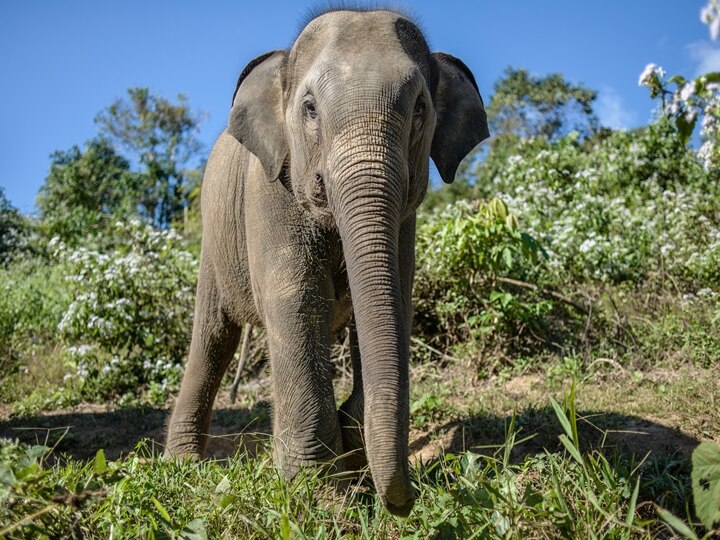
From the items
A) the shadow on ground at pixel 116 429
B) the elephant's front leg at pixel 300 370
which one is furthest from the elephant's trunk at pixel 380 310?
the shadow on ground at pixel 116 429

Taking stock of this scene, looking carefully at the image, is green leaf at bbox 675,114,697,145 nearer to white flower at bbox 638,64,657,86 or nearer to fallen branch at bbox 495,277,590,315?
white flower at bbox 638,64,657,86

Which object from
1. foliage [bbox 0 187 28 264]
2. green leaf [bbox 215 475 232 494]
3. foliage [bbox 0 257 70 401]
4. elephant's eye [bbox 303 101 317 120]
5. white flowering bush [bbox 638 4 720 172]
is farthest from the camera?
foliage [bbox 0 187 28 264]

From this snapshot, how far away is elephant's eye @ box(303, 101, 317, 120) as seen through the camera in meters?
3.57

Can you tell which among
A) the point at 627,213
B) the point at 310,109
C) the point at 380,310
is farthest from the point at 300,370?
the point at 627,213

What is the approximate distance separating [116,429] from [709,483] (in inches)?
234

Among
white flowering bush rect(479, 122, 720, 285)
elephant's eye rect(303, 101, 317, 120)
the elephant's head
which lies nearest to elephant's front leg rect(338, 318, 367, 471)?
the elephant's head

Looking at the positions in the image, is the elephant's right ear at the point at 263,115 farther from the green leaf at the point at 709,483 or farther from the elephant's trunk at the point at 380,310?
the green leaf at the point at 709,483

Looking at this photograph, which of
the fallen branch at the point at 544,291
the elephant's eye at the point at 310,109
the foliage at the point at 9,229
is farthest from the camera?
the foliage at the point at 9,229

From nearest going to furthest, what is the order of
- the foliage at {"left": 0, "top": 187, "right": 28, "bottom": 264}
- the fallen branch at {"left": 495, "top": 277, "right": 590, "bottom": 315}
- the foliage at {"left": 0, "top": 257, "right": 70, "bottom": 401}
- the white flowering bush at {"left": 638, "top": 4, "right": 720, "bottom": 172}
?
the white flowering bush at {"left": 638, "top": 4, "right": 720, "bottom": 172} → the fallen branch at {"left": 495, "top": 277, "right": 590, "bottom": 315} → the foliage at {"left": 0, "top": 257, "right": 70, "bottom": 401} → the foliage at {"left": 0, "top": 187, "right": 28, "bottom": 264}

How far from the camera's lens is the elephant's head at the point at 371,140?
2.90 m

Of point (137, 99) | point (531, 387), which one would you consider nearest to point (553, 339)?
point (531, 387)

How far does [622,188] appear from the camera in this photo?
11.4m

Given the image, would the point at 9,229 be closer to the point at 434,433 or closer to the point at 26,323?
the point at 26,323

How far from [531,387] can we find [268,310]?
11.3 feet
